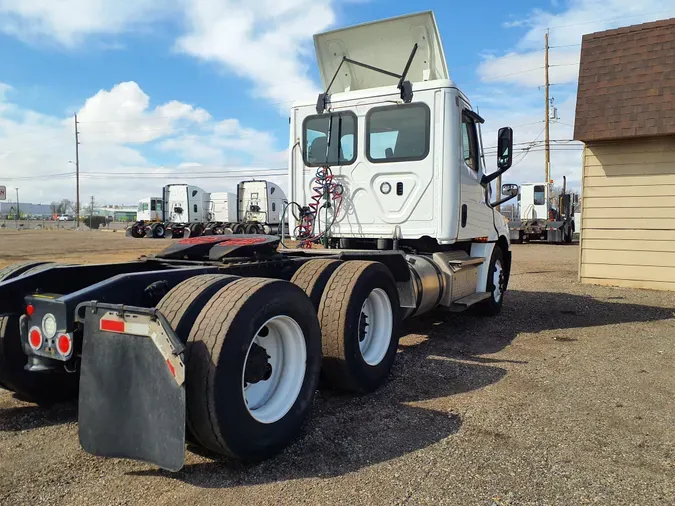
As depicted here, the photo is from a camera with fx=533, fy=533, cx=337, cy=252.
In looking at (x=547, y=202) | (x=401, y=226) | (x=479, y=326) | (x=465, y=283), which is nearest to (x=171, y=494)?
(x=401, y=226)

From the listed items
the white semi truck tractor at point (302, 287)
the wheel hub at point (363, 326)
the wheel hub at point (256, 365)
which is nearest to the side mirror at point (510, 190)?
the white semi truck tractor at point (302, 287)

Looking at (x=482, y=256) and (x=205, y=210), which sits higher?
(x=205, y=210)

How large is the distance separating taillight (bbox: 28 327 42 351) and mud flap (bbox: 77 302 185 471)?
0.42 meters

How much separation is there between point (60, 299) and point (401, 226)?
4.15 metres

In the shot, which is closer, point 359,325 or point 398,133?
point 359,325

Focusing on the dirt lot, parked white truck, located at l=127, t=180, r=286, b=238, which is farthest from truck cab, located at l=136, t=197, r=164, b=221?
the dirt lot

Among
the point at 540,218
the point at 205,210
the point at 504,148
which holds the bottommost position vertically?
the point at 540,218

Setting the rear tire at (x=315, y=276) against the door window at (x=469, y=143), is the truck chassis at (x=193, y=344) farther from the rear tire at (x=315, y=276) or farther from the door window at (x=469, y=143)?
the door window at (x=469, y=143)

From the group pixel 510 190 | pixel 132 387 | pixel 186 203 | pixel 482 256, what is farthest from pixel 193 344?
pixel 186 203

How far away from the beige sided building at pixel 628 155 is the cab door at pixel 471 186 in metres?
5.53

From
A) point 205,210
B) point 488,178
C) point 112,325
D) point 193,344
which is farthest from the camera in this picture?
point 205,210

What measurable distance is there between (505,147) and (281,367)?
4.49 metres

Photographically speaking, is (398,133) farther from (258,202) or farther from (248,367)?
(258,202)

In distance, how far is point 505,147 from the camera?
6578mm
